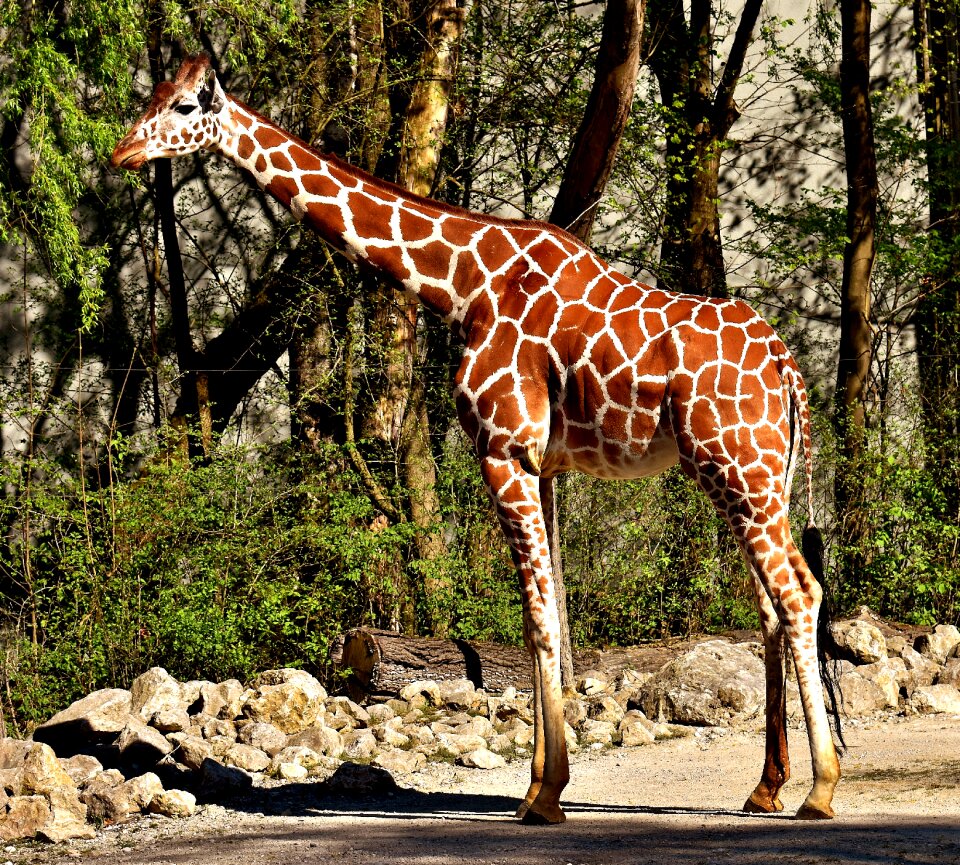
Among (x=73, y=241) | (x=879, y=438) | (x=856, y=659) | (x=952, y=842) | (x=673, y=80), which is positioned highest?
(x=673, y=80)

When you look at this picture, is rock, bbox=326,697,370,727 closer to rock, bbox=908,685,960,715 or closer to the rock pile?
the rock pile

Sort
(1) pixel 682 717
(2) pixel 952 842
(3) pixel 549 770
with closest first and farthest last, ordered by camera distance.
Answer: (2) pixel 952 842 < (3) pixel 549 770 < (1) pixel 682 717

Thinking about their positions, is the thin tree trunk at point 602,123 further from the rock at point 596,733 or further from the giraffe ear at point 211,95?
the giraffe ear at point 211,95

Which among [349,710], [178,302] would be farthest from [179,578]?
[178,302]

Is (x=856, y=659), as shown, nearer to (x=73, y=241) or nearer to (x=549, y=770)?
(x=549, y=770)

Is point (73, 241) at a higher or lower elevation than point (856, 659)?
higher

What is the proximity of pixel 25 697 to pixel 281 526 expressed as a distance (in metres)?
2.15

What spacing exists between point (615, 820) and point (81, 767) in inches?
121

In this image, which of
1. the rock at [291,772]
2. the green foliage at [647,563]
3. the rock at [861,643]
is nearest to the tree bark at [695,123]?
the green foliage at [647,563]

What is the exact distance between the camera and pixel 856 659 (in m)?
9.28

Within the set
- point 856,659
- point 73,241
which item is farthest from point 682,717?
point 73,241

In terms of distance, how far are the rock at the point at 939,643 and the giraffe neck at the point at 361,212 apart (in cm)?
522

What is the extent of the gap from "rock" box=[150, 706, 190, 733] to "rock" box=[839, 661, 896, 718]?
4.32 meters

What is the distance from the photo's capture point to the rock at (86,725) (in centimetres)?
788
